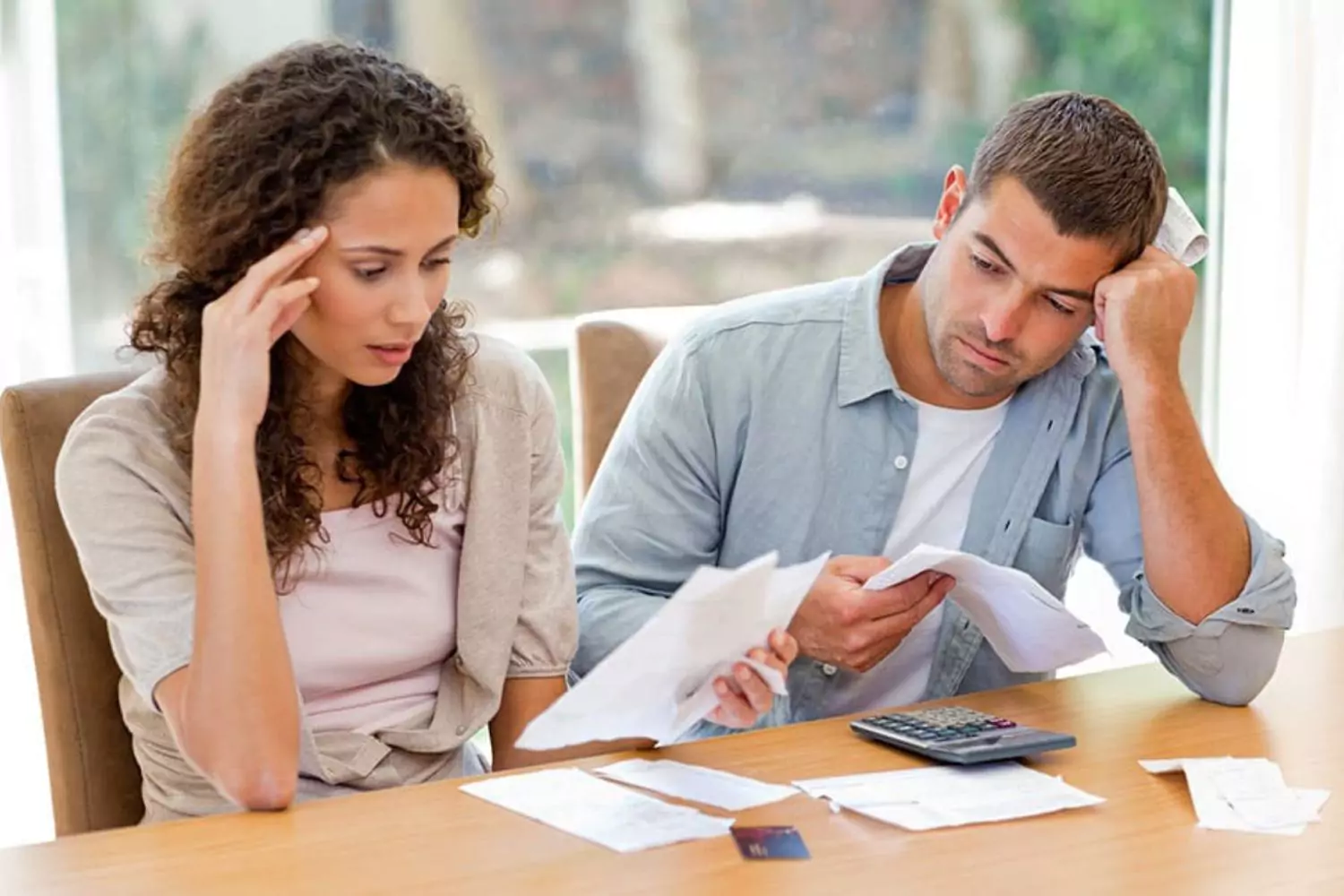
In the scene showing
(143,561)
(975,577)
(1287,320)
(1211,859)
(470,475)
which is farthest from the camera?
(1287,320)

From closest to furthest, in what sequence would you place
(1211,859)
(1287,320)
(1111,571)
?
(1211,859)
(1111,571)
(1287,320)

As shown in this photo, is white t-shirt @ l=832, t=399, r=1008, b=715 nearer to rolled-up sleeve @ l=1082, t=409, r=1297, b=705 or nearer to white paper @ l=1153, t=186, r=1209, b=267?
rolled-up sleeve @ l=1082, t=409, r=1297, b=705

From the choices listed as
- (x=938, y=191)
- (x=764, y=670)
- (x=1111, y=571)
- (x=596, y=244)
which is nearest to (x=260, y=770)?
(x=764, y=670)

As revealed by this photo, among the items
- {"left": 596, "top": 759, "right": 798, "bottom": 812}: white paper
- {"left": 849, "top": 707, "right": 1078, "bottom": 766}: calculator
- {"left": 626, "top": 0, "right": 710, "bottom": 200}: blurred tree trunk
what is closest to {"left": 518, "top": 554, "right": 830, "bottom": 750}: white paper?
{"left": 596, "top": 759, "right": 798, "bottom": 812}: white paper

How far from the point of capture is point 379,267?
5.16 ft

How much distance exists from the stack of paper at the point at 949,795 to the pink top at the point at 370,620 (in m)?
0.45

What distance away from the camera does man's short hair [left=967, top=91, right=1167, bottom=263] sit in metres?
1.79

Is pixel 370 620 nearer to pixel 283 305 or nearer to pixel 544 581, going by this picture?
pixel 544 581

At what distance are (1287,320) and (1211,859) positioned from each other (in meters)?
2.42

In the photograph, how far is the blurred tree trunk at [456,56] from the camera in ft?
9.79

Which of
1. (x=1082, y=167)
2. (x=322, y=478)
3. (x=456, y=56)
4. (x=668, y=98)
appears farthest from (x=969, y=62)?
(x=322, y=478)

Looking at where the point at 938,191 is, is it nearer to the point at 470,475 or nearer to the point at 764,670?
the point at 470,475

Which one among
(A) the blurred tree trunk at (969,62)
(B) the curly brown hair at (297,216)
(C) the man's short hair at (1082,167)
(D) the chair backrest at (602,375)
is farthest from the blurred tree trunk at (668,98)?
(B) the curly brown hair at (297,216)

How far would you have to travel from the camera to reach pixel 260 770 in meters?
1.41
